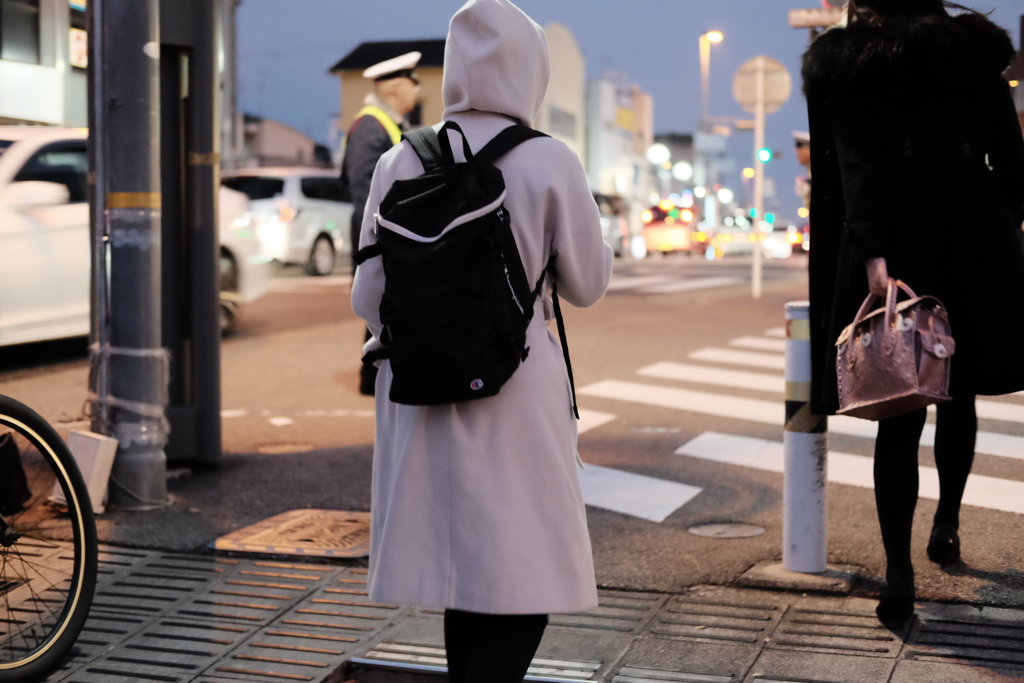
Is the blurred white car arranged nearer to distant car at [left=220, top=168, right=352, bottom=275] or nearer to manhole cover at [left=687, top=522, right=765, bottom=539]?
manhole cover at [left=687, top=522, right=765, bottom=539]

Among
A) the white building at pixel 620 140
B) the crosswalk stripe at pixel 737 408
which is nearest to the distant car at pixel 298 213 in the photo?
the crosswalk stripe at pixel 737 408

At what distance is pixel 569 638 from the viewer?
11.9 feet

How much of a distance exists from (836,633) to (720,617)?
365mm

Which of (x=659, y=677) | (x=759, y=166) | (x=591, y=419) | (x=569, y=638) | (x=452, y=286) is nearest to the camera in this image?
(x=452, y=286)

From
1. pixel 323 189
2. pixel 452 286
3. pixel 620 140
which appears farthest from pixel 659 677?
pixel 620 140

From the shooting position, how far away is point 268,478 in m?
5.82

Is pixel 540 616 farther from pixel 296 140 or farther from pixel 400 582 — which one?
pixel 296 140

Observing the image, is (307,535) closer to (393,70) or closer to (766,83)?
(393,70)

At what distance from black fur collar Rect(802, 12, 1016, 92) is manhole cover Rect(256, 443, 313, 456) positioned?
379 cm

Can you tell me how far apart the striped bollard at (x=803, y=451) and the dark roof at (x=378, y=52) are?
2325 inches

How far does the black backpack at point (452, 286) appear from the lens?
7.59ft

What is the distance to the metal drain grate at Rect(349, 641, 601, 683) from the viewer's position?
10.8ft

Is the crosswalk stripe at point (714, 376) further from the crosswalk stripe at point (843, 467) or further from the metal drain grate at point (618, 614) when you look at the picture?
the metal drain grate at point (618, 614)

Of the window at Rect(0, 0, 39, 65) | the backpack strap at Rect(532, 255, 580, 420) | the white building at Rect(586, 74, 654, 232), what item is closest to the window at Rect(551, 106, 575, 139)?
the white building at Rect(586, 74, 654, 232)
